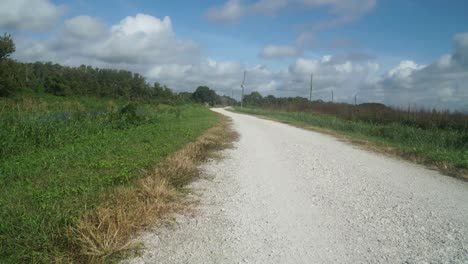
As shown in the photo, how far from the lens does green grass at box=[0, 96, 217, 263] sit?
11.0ft

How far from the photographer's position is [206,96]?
11788cm

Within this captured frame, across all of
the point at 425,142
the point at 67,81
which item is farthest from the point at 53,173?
the point at 67,81

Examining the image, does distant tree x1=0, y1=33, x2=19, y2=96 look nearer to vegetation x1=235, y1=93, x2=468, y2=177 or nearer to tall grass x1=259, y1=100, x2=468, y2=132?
vegetation x1=235, y1=93, x2=468, y2=177

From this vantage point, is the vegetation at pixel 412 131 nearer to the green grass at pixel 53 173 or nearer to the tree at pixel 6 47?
the green grass at pixel 53 173

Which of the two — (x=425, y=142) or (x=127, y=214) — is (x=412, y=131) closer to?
(x=425, y=142)

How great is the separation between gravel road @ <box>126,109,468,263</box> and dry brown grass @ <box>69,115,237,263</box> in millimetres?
239

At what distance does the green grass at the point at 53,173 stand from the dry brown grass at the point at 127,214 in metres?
0.20

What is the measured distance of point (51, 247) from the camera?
322 centimetres

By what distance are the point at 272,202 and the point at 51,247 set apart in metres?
3.11

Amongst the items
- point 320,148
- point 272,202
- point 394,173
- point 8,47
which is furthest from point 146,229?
point 8,47

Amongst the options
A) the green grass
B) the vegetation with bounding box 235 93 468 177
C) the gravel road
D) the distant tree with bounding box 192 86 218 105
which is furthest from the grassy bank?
the distant tree with bounding box 192 86 218 105

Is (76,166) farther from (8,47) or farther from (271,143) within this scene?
(8,47)

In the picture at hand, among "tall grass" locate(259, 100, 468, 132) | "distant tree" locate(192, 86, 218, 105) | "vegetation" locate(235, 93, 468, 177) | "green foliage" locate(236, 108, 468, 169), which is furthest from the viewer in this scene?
"distant tree" locate(192, 86, 218, 105)

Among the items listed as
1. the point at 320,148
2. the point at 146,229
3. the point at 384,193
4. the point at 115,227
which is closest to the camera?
the point at 115,227
